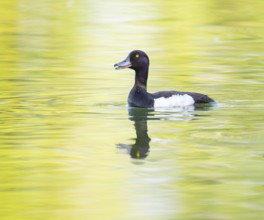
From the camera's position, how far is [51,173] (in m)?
10.1

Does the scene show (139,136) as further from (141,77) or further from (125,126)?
(141,77)

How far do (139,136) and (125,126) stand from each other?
82cm

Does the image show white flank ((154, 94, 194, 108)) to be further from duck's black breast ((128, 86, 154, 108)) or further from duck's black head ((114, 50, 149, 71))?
duck's black head ((114, 50, 149, 71))

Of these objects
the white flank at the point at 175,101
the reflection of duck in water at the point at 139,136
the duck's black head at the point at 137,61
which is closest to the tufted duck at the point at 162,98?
the white flank at the point at 175,101

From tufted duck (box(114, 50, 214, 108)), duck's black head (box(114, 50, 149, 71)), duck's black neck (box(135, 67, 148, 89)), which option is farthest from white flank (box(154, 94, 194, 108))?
duck's black head (box(114, 50, 149, 71))

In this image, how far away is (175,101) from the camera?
14.3 metres

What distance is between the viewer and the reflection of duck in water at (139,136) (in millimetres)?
11258

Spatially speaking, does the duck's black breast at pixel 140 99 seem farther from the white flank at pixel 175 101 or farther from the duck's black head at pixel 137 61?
the duck's black head at pixel 137 61

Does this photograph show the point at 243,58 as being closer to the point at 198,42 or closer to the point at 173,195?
the point at 198,42

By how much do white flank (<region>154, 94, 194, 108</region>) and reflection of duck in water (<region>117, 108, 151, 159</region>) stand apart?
208 mm

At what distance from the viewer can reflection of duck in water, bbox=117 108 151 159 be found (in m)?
11.3

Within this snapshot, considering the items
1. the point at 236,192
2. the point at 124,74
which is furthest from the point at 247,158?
the point at 124,74

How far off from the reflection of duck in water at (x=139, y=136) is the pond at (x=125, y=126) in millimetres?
13

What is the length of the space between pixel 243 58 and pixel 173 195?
10.3 metres
